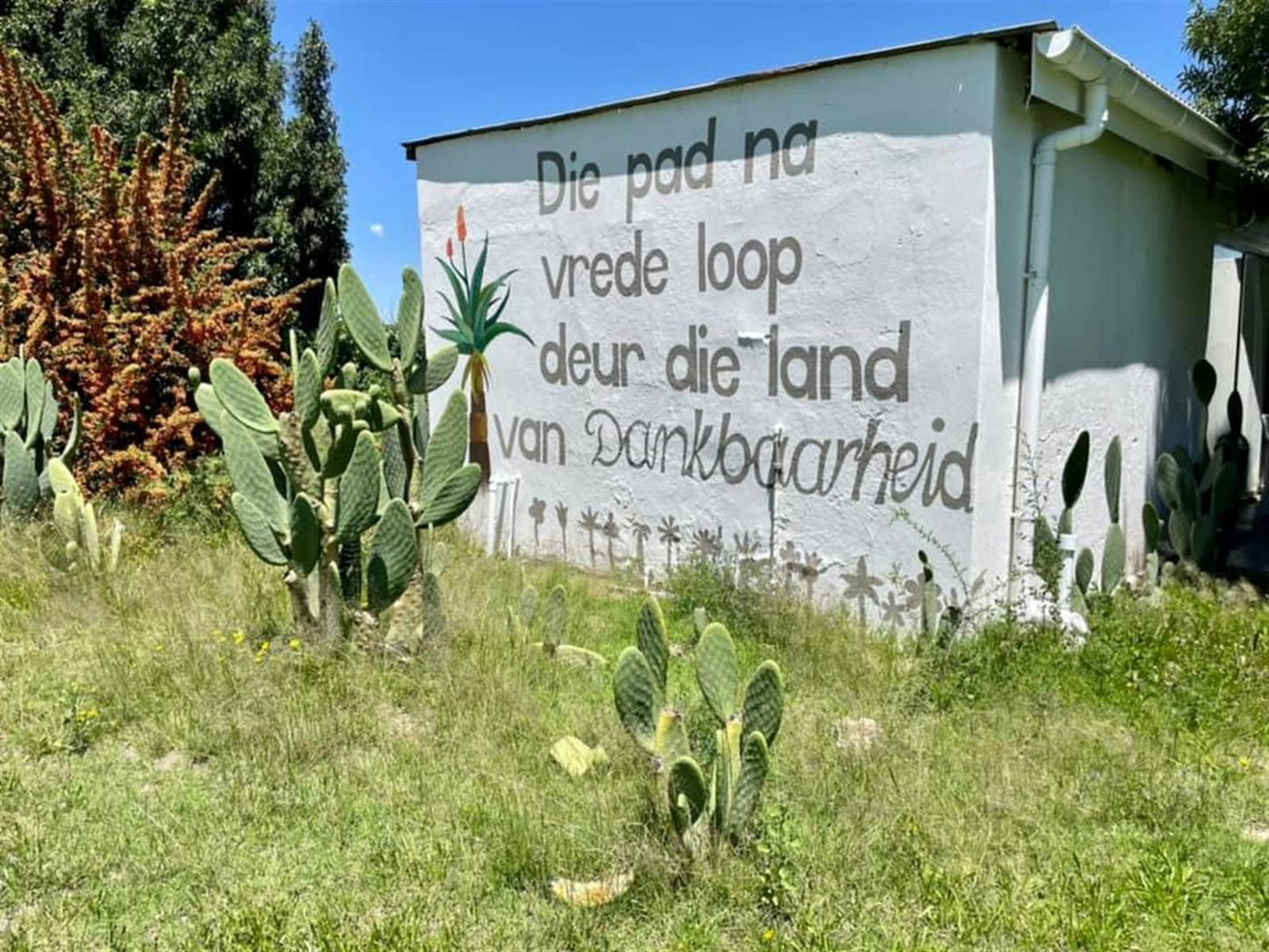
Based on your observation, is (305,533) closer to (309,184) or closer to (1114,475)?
(1114,475)

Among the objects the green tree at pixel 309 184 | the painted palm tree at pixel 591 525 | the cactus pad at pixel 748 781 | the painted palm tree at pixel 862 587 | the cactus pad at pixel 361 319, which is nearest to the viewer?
the cactus pad at pixel 748 781

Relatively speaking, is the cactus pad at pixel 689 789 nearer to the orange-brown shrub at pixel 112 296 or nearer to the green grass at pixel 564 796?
the green grass at pixel 564 796

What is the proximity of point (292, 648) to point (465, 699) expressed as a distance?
95 cm

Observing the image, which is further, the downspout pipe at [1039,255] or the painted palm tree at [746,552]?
the painted palm tree at [746,552]

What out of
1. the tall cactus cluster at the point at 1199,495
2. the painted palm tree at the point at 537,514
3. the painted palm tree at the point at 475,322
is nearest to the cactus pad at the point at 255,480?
the painted palm tree at the point at 537,514

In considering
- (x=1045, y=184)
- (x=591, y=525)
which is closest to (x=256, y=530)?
(x=591, y=525)

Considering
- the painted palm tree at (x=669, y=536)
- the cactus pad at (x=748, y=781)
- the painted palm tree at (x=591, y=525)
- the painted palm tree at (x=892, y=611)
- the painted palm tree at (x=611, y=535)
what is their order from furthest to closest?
the painted palm tree at (x=591, y=525) → the painted palm tree at (x=611, y=535) → the painted palm tree at (x=669, y=536) → the painted palm tree at (x=892, y=611) → the cactus pad at (x=748, y=781)

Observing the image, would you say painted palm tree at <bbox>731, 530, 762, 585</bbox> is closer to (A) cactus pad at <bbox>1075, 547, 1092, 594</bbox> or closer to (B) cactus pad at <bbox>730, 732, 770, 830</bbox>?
(A) cactus pad at <bbox>1075, 547, 1092, 594</bbox>

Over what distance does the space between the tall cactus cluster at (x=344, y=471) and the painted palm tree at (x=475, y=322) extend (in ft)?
9.83

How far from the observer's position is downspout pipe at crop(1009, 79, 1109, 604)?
514 centimetres

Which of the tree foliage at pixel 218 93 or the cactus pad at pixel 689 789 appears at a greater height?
the tree foliage at pixel 218 93

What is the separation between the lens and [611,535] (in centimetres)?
709

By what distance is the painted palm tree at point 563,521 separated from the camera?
24.3ft

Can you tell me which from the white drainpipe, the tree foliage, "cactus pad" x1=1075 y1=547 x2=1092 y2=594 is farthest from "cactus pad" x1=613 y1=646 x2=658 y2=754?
the tree foliage
